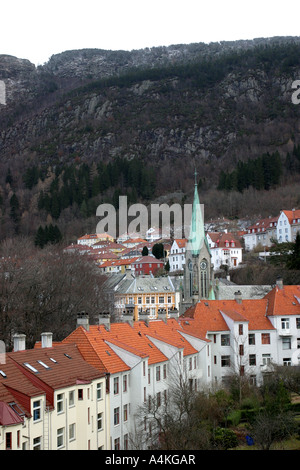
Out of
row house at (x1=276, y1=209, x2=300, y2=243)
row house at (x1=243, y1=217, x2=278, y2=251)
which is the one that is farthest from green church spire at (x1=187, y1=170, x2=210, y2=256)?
row house at (x1=243, y1=217, x2=278, y2=251)

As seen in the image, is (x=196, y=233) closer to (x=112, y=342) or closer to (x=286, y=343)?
(x=286, y=343)

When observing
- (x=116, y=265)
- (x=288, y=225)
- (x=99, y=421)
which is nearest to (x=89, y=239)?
(x=116, y=265)

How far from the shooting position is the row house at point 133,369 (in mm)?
34869

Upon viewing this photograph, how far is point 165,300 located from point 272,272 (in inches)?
753

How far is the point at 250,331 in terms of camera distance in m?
55.9

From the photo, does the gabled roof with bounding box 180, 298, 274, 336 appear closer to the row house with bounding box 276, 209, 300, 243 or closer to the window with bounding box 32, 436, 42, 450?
the window with bounding box 32, 436, 42, 450

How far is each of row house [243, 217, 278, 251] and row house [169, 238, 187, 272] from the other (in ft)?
54.9

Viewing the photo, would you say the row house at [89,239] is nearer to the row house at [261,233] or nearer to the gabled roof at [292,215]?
the row house at [261,233]

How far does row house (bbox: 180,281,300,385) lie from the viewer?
53906 millimetres

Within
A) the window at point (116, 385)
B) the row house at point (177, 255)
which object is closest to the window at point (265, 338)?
the window at point (116, 385)

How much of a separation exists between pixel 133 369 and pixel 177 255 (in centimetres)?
10447

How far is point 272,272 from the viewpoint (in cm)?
9894

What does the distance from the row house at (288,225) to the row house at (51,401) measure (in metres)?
106
